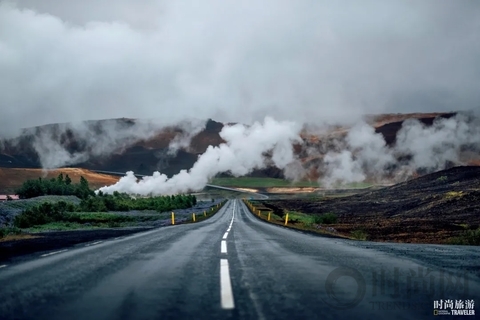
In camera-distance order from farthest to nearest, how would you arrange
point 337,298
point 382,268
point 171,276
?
point 382,268 < point 171,276 < point 337,298

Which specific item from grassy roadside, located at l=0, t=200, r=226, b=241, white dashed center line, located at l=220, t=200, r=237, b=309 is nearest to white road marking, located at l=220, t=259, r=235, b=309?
white dashed center line, located at l=220, t=200, r=237, b=309

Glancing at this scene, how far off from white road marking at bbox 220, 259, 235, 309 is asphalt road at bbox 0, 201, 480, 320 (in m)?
0.02

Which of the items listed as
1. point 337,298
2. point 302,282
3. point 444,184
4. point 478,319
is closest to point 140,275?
point 302,282

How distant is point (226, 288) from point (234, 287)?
0.69ft

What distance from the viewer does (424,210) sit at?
74750 millimetres

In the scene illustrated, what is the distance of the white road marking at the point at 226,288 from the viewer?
251 inches

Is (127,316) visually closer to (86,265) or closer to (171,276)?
(171,276)

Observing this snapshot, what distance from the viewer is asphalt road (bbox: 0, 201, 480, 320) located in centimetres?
609

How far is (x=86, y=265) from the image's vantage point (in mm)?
10930

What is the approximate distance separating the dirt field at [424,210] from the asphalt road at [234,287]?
3013cm

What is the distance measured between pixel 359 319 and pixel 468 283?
3.58 meters
